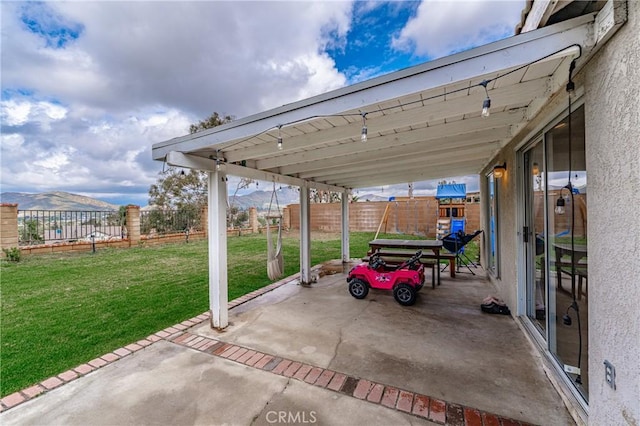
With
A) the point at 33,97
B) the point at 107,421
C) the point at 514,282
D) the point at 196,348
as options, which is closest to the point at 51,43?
the point at 33,97

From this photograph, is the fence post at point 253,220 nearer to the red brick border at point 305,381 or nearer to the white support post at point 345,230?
the white support post at point 345,230

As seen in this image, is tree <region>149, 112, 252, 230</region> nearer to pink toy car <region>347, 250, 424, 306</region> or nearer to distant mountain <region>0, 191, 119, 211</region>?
distant mountain <region>0, 191, 119, 211</region>

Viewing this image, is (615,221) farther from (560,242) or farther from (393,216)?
(393,216)

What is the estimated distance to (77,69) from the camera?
22.0 ft

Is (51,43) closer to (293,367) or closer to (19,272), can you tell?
(19,272)

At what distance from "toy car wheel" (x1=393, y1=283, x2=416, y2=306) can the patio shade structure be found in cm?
200

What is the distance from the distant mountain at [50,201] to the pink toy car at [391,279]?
10729 millimetres

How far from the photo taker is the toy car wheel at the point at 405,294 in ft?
13.8

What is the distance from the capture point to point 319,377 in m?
2.43

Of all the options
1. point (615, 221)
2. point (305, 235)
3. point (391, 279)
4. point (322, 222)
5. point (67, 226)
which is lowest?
point (391, 279)

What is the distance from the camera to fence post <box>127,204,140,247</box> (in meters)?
10.8

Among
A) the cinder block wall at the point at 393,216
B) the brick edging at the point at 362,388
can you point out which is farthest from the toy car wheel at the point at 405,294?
the cinder block wall at the point at 393,216

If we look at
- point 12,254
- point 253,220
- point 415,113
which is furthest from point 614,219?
point 253,220

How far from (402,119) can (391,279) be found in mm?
2827
